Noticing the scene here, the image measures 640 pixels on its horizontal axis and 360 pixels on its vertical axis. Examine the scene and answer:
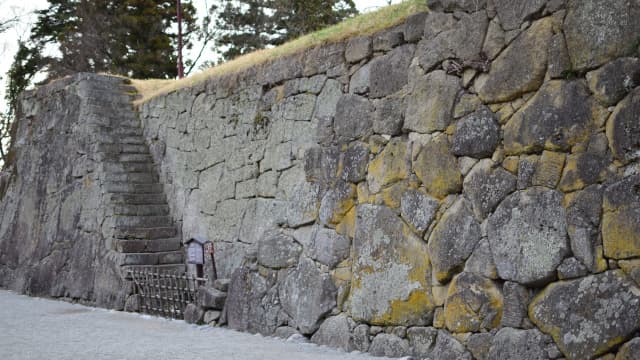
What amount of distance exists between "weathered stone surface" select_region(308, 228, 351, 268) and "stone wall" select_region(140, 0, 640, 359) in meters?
0.02

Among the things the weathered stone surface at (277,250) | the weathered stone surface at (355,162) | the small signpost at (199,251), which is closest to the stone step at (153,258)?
the small signpost at (199,251)

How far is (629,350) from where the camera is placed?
500 cm

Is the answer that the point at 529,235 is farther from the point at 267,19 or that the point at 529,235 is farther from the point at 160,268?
the point at 267,19

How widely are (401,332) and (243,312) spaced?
225 centimetres

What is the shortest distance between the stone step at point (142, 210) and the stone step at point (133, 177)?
0.53 meters

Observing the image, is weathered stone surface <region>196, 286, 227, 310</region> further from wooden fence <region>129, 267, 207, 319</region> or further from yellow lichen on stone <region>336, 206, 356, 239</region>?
yellow lichen on stone <region>336, 206, 356, 239</region>

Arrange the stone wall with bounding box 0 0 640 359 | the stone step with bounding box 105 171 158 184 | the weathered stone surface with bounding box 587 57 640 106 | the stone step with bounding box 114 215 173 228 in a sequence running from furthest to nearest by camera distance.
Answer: the stone step with bounding box 105 171 158 184, the stone step with bounding box 114 215 173 228, the stone wall with bounding box 0 0 640 359, the weathered stone surface with bounding box 587 57 640 106

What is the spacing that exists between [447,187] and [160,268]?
5644mm

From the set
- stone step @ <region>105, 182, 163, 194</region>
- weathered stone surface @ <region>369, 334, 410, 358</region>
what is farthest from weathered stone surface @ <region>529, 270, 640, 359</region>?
stone step @ <region>105, 182, 163, 194</region>

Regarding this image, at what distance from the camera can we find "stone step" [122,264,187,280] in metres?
10.7

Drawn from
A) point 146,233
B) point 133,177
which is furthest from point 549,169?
point 133,177

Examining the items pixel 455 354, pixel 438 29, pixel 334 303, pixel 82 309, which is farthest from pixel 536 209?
pixel 82 309

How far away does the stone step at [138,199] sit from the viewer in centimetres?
1166

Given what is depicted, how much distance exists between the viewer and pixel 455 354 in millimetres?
6234
